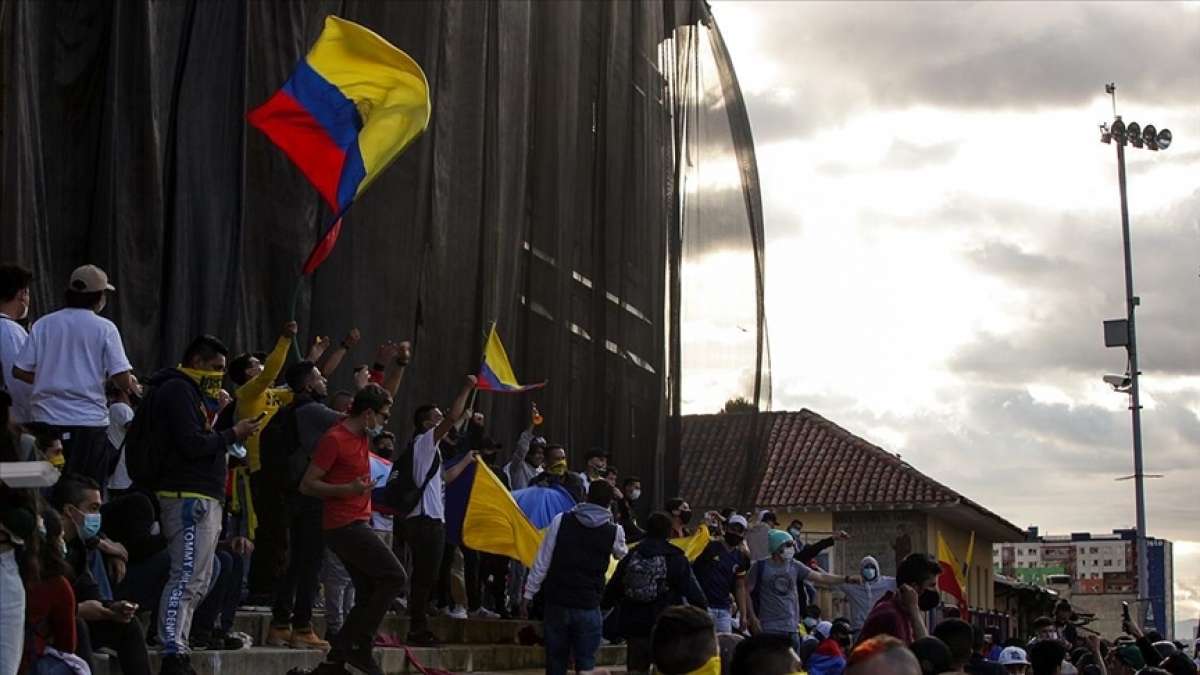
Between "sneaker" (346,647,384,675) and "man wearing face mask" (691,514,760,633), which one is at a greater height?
"man wearing face mask" (691,514,760,633)

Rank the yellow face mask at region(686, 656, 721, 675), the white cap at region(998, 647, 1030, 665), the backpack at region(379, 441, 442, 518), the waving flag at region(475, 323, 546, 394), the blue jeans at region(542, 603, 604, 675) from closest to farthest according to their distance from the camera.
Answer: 1. the yellow face mask at region(686, 656, 721, 675)
2. the blue jeans at region(542, 603, 604, 675)
3. the backpack at region(379, 441, 442, 518)
4. the white cap at region(998, 647, 1030, 665)
5. the waving flag at region(475, 323, 546, 394)

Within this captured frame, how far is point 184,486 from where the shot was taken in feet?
28.8

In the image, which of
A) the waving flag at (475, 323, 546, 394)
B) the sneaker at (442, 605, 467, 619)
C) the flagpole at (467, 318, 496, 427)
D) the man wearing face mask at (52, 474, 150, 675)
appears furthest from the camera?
the flagpole at (467, 318, 496, 427)

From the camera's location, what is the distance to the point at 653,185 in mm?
21469

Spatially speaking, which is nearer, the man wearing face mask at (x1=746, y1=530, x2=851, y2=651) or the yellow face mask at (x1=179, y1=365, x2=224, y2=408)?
the yellow face mask at (x1=179, y1=365, x2=224, y2=408)

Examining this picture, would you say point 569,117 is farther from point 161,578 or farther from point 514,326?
point 161,578

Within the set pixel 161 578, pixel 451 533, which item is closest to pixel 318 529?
pixel 161 578

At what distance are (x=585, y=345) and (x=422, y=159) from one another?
4776 mm

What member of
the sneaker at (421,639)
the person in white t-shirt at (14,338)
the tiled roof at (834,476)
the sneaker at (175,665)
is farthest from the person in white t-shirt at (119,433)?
the tiled roof at (834,476)

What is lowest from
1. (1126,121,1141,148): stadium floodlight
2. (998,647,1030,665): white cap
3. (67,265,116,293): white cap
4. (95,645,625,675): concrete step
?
(95,645,625,675): concrete step

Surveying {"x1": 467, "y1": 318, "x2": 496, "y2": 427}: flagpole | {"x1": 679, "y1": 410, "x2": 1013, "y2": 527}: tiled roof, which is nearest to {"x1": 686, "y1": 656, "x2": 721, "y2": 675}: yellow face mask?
{"x1": 467, "y1": 318, "x2": 496, "y2": 427}: flagpole

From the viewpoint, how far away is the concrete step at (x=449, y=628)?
10977mm

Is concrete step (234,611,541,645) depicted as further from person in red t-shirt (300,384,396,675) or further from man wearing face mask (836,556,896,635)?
man wearing face mask (836,556,896,635)

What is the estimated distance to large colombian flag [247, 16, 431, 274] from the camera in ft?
39.9
